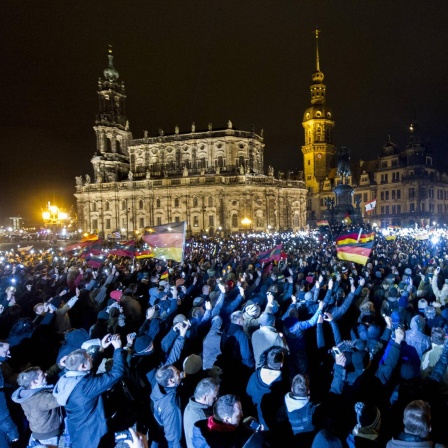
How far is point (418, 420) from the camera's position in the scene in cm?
336

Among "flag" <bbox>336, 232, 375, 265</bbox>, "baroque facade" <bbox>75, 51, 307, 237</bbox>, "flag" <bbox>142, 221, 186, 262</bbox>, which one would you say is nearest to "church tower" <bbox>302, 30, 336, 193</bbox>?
"baroque facade" <bbox>75, 51, 307, 237</bbox>

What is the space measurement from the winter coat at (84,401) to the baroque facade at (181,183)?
60.6 meters

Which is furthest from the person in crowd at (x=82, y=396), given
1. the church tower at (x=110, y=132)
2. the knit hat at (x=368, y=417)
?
the church tower at (x=110, y=132)

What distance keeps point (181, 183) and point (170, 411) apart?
6734cm

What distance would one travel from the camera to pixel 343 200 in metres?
39.9

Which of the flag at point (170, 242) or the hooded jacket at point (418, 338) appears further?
the flag at point (170, 242)

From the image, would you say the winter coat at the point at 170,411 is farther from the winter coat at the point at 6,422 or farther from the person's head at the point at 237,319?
the person's head at the point at 237,319

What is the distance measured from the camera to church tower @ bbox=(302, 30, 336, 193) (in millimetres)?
81750

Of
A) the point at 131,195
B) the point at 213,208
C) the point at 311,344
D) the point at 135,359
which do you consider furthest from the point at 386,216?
the point at 135,359

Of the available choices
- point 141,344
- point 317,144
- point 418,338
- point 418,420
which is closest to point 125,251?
point 141,344

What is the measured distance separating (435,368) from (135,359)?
4377 mm

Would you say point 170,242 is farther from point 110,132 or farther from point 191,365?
point 110,132

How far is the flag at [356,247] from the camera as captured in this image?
12.9 metres

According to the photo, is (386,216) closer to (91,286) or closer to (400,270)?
(400,270)
